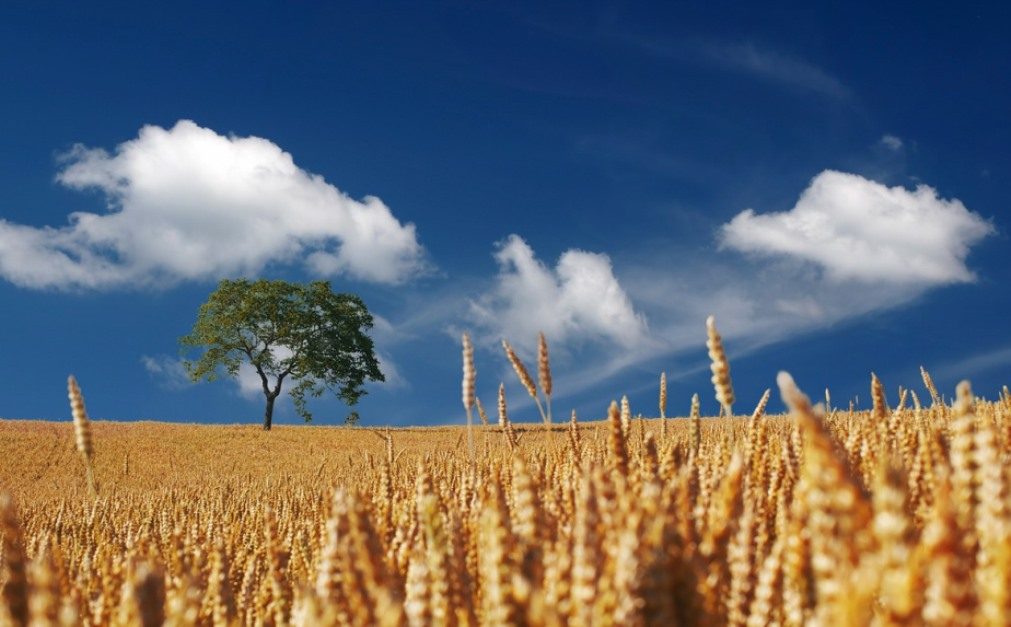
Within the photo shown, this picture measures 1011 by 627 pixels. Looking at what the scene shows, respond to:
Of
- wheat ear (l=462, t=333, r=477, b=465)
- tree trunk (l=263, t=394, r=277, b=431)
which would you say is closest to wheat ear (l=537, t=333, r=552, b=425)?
wheat ear (l=462, t=333, r=477, b=465)

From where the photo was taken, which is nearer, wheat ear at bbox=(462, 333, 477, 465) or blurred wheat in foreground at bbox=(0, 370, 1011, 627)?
blurred wheat in foreground at bbox=(0, 370, 1011, 627)

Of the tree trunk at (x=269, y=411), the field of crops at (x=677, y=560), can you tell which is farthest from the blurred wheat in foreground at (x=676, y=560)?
the tree trunk at (x=269, y=411)

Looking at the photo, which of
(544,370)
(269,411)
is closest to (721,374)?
(544,370)

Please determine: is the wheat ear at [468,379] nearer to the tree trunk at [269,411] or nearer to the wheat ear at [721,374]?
the wheat ear at [721,374]

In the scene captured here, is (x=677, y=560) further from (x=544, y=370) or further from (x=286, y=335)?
(x=286, y=335)

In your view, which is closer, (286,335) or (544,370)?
(544,370)

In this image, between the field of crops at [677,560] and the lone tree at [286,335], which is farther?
the lone tree at [286,335]

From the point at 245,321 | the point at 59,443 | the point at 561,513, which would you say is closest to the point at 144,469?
the point at 59,443

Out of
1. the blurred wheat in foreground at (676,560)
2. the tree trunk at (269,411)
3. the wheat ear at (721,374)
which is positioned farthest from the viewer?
the tree trunk at (269,411)

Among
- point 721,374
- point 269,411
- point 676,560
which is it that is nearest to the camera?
point 676,560

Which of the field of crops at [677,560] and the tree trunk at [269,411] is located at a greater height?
the tree trunk at [269,411]

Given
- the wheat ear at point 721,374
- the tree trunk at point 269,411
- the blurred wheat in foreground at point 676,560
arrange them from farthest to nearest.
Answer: the tree trunk at point 269,411, the wheat ear at point 721,374, the blurred wheat in foreground at point 676,560

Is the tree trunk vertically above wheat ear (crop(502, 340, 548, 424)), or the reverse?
the tree trunk

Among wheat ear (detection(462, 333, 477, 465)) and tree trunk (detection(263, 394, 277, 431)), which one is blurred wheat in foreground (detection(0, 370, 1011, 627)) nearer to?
wheat ear (detection(462, 333, 477, 465))
